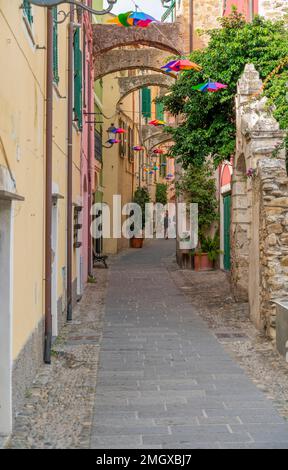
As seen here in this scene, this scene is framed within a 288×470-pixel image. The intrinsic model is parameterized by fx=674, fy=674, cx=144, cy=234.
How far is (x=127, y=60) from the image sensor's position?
969 inches

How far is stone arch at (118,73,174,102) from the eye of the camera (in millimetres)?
28031

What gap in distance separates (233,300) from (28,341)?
289 inches

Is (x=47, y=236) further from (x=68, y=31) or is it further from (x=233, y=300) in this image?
(x=233, y=300)

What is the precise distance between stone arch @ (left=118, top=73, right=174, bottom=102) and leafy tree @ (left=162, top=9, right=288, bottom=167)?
46.6 feet

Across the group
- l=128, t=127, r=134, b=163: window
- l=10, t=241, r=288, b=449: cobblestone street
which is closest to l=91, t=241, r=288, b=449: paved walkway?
l=10, t=241, r=288, b=449: cobblestone street

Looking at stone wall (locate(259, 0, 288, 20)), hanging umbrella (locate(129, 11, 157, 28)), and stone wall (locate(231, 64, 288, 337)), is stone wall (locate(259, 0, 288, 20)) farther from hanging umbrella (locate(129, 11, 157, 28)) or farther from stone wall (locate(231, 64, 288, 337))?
hanging umbrella (locate(129, 11, 157, 28))

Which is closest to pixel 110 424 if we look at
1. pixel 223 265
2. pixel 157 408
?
pixel 157 408

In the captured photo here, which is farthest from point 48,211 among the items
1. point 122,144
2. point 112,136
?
point 122,144

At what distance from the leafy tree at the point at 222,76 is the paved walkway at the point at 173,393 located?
3.75m

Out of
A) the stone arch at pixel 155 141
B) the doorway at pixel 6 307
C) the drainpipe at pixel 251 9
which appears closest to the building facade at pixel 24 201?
the doorway at pixel 6 307

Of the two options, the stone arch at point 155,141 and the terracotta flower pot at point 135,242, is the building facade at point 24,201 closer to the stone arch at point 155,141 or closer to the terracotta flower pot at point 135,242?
the terracotta flower pot at point 135,242

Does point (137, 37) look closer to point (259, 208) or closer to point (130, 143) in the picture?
point (130, 143)

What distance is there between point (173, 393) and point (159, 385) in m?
0.36
